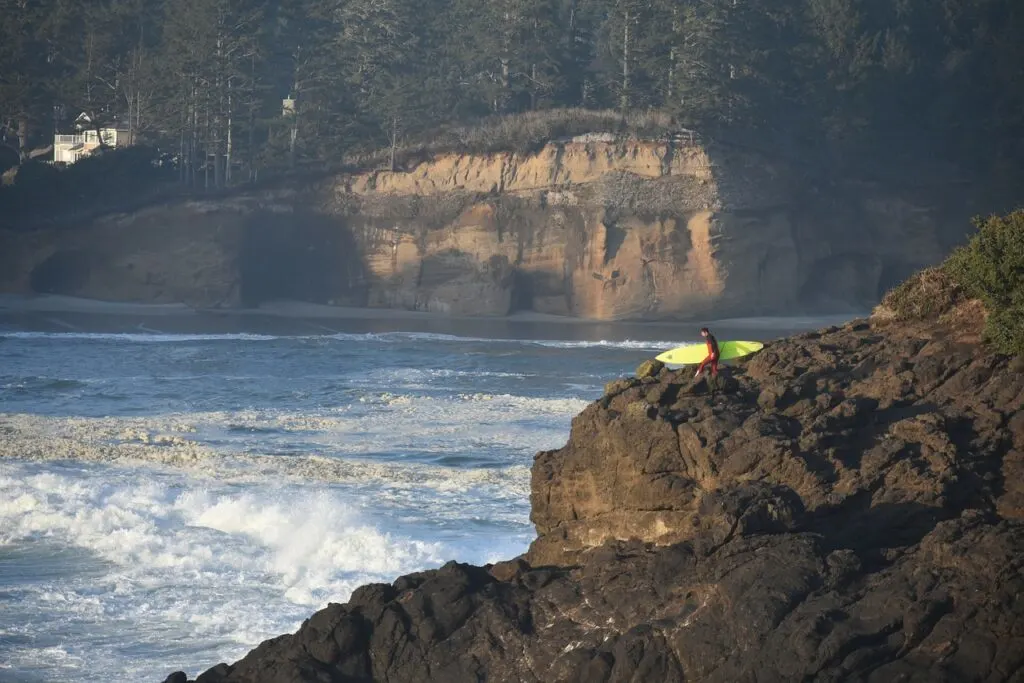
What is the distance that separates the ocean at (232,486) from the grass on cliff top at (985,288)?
209 inches

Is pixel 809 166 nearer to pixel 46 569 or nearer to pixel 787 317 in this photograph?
pixel 787 317

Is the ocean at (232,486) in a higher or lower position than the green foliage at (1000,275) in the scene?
lower

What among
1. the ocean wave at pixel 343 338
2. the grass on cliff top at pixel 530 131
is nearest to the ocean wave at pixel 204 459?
the ocean wave at pixel 343 338

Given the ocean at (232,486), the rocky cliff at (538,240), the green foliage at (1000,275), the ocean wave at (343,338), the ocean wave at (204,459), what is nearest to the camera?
the green foliage at (1000,275)

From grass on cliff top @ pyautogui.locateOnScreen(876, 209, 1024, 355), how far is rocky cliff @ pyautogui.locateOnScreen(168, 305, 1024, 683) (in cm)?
36

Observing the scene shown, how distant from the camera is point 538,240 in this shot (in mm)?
52062

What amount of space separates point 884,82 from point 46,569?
4786 centimetres

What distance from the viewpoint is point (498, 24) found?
58.4m

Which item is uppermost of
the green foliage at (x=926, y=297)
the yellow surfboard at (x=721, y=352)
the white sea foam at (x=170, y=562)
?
the green foliage at (x=926, y=297)

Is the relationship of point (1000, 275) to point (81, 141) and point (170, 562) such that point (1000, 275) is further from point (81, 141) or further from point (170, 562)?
point (81, 141)

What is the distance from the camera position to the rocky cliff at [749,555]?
9875 millimetres

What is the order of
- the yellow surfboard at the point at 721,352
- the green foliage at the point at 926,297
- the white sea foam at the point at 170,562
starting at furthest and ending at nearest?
1. the green foliage at the point at 926,297
2. the yellow surfboard at the point at 721,352
3. the white sea foam at the point at 170,562

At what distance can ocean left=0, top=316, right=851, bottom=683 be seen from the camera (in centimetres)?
1438

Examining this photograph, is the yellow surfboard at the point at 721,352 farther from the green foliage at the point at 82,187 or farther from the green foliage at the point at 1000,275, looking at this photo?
the green foliage at the point at 82,187
